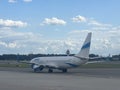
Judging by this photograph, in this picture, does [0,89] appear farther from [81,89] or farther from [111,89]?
[111,89]

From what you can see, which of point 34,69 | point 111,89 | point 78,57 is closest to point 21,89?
point 111,89

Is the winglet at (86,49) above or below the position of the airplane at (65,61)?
above

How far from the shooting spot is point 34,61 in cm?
7438

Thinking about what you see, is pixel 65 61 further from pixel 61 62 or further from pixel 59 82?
pixel 59 82

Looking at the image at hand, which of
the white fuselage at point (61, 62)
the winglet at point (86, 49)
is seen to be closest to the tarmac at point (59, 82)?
the winglet at point (86, 49)

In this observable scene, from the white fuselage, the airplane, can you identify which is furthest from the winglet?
the white fuselage

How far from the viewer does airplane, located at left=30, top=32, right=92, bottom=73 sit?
66.5 metres

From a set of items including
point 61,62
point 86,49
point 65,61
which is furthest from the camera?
point 61,62

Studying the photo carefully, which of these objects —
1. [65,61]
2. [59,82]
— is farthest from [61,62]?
[59,82]

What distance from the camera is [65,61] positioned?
226ft

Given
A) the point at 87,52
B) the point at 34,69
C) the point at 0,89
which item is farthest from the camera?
the point at 34,69

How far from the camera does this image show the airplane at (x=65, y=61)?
6650cm

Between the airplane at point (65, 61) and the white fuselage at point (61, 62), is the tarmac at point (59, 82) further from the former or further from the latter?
the white fuselage at point (61, 62)

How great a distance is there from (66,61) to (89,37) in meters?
6.15
